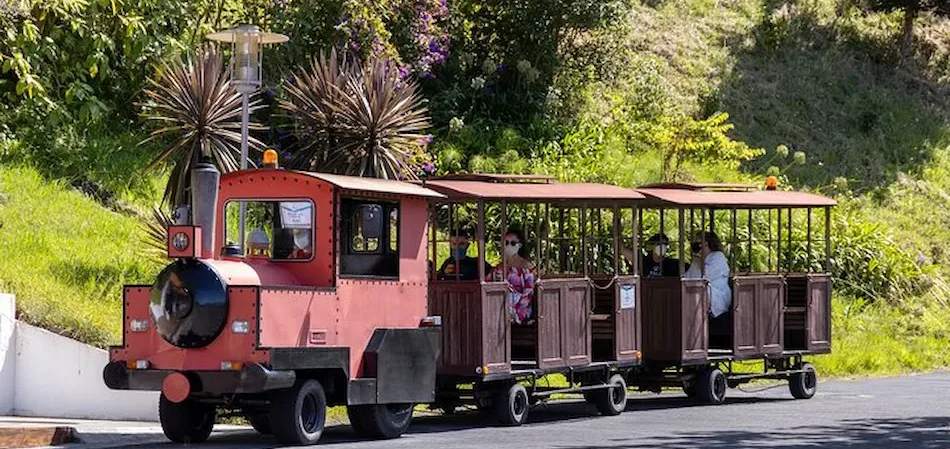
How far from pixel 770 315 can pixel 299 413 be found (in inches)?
335

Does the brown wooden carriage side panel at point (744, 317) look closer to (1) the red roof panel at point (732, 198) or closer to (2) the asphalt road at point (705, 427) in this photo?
(2) the asphalt road at point (705, 427)

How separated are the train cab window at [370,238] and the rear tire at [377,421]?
1189mm

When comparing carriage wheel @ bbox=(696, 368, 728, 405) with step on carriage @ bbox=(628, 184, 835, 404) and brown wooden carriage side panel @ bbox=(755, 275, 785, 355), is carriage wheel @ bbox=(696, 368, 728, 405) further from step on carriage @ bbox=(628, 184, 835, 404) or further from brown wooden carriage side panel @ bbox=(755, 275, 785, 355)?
brown wooden carriage side panel @ bbox=(755, 275, 785, 355)

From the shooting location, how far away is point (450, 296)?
58.9 feet

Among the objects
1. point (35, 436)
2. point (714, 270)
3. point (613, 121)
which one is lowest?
point (35, 436)

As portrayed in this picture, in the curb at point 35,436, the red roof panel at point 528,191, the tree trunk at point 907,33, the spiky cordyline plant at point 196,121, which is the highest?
the tree trunk at point 907,33

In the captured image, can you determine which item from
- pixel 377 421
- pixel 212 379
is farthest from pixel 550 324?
pixel 212 379

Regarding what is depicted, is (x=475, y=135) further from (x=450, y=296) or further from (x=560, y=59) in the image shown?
(x=450, y=296)

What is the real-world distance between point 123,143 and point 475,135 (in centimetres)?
652

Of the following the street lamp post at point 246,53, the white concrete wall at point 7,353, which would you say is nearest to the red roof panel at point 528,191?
the street lamp post at point 246,53

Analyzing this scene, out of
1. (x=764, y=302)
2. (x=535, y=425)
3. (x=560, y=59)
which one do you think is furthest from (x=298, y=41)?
(x=535, y=425)

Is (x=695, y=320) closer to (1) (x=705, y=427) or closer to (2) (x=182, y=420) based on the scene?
(1) (x=705, y=427)

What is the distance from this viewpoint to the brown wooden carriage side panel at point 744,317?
2162 cm

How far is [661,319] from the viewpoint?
21.0 m
